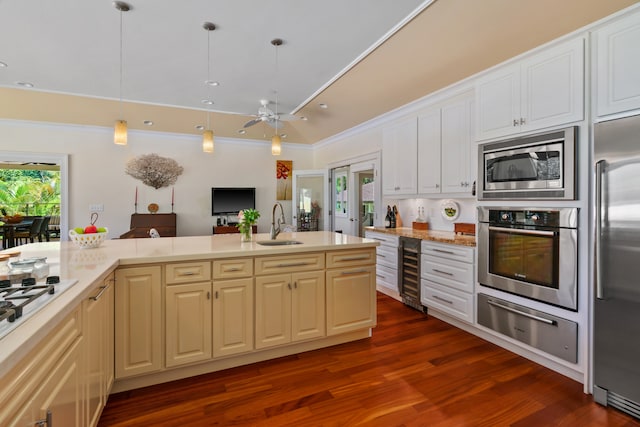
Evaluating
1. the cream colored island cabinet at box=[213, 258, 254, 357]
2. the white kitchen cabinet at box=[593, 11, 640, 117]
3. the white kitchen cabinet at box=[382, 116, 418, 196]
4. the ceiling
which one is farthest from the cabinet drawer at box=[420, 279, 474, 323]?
the ceiling

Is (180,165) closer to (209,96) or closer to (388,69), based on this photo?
(209,96)

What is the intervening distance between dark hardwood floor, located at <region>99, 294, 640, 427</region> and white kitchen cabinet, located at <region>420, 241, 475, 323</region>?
45 centimetres

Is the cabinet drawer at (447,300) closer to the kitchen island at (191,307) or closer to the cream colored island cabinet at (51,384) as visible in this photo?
the kitchen island at (191,307)

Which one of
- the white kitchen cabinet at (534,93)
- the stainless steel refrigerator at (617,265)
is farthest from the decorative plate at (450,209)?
the stainless steel refrigerator at (617,265)

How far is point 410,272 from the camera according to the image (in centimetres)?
378

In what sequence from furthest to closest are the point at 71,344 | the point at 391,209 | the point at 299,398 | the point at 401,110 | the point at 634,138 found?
the point at 391,209
the point at 401,110
the point at 299,398
the point at 634,138
the point at 71,344

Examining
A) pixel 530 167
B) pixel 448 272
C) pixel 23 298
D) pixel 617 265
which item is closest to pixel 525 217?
pixel 530 167

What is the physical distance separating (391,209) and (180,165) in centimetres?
420

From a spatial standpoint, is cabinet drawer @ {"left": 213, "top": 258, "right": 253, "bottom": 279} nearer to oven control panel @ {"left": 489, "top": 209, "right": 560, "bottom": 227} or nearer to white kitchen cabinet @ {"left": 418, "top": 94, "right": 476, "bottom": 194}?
oven control panel @ {"left": 489, "top": 209, "right": 560, "bottom": 227}

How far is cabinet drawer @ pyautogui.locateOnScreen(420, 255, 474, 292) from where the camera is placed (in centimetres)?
306

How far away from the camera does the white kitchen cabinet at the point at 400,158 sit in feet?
13.4

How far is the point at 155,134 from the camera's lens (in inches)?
238

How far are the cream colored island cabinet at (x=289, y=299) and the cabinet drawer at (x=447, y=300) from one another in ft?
4.60

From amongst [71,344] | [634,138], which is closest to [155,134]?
[71,344]
